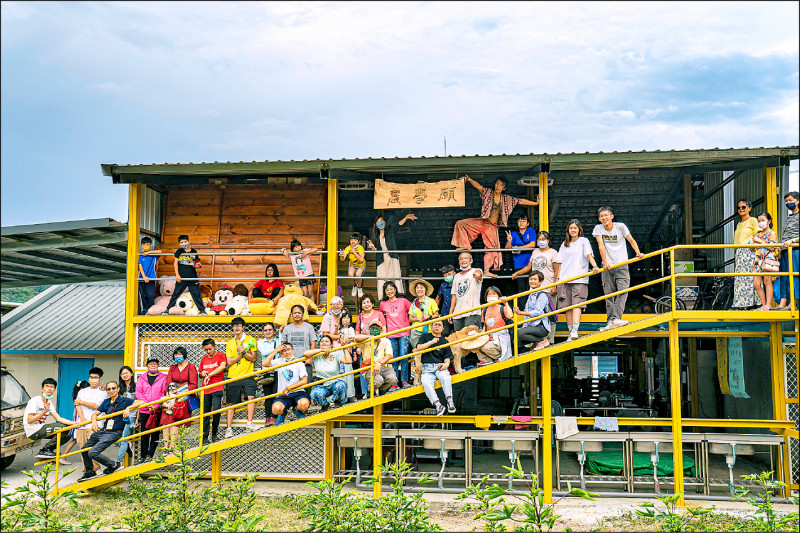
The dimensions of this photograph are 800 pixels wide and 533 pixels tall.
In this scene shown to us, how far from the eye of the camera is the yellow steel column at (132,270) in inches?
515

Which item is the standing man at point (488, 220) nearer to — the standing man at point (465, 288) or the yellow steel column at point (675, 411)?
the standing man at point (465, 288)

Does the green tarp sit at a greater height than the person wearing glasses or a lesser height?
lesser

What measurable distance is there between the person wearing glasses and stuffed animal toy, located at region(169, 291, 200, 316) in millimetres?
9647

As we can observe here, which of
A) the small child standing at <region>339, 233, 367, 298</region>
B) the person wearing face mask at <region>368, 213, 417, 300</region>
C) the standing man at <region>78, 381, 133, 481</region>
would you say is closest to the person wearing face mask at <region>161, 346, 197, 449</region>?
the standing man at <region>78, 381, 133, 481</region>

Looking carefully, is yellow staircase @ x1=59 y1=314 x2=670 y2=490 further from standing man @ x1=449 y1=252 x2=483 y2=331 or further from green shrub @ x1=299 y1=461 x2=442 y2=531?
green shrub @ x1=299 y1=461 x2=442 y2=531

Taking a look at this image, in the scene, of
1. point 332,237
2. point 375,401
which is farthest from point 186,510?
point 332,237

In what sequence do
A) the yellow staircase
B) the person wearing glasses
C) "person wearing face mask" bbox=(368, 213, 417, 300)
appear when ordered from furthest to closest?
"person wearing face mask" bbox=(368, 213, 417, 300), the person wearing glasses, the yellow staircase

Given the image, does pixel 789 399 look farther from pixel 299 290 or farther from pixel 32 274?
pixel 32 274

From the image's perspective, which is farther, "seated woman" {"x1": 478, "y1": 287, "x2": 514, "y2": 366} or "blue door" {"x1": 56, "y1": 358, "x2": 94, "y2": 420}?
"blue door" {"x1": 56, "y1": 358, "x2": 94, "y2": 420}

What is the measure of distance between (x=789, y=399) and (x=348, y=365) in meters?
7.39

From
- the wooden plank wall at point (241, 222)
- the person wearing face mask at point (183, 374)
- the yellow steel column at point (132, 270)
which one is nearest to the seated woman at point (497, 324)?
the wooden plank wall at point (241, 222)

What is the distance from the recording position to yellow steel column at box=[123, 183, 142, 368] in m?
13.1

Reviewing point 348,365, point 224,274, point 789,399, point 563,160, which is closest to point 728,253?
point 789,399

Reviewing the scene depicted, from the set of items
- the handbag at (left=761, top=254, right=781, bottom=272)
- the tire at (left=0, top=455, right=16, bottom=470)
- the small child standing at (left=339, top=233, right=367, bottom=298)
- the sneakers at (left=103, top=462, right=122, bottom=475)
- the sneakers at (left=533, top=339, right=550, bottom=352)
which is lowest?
the tire at (left=0, top=455, right=16, bottom=470)
